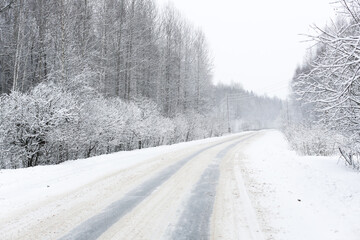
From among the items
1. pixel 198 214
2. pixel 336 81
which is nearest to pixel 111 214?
pixel 198 214

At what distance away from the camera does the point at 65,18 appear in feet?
48.0

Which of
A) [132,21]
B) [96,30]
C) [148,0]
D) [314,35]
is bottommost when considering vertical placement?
[314,35]

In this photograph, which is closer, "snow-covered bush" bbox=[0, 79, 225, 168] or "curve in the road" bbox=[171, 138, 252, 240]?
"curve in the road" bbox=[171, 138, 252, 240]

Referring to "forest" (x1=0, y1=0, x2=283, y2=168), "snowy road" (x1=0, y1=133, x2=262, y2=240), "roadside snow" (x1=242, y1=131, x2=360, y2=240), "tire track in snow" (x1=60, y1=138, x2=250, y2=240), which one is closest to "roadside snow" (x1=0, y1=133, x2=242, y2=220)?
"snowy road" (x1=0, y1=133, x2=262, y2=240)

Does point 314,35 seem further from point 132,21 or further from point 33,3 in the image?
point 132,21

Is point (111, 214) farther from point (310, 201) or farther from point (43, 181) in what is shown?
point (310, 201)

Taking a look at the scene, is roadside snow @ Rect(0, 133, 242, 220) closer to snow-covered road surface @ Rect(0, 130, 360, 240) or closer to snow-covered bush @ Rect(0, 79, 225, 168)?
snow-covered road surface @ Rect(0, 130, 360, 240)

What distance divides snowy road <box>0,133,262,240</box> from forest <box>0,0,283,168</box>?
5.34 metres

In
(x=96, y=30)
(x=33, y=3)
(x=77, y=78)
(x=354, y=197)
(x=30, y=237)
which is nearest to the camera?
(x=30, y=237)

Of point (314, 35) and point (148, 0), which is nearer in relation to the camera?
point (314, 35)

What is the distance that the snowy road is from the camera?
3855mm

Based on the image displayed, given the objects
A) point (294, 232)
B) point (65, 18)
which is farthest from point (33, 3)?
point (294, 232)

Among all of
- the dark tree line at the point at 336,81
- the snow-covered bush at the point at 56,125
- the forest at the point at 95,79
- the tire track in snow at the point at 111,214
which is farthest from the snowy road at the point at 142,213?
the forest at the point at 95,79

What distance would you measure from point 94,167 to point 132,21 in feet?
65.0
